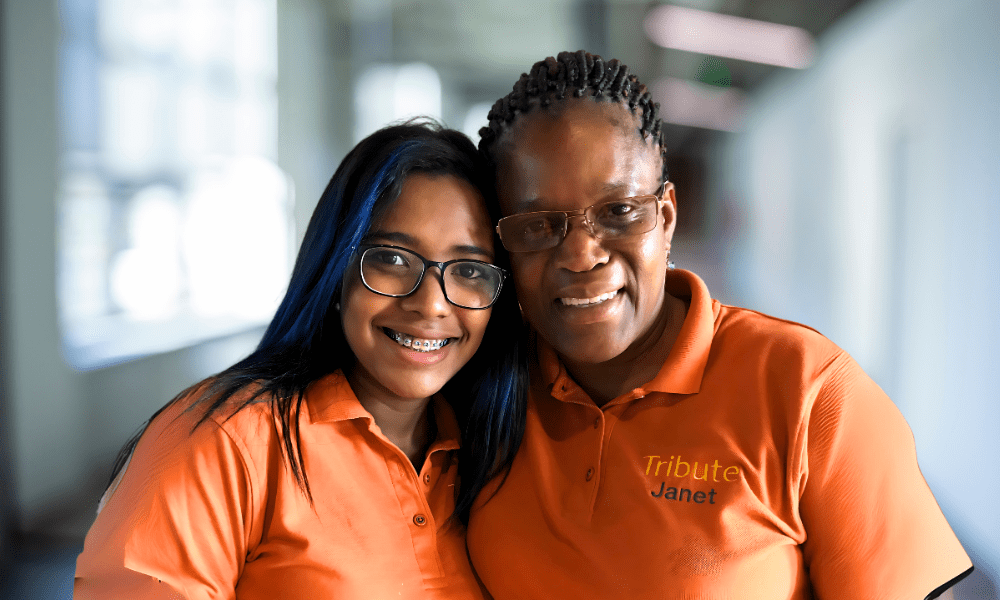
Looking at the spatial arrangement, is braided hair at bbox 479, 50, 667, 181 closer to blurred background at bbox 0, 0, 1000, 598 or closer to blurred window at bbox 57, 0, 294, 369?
blurred background at bbox 0, 0, 1000, 598

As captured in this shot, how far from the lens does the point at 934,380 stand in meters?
3.67

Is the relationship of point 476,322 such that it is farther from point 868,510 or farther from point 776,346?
point 868,510

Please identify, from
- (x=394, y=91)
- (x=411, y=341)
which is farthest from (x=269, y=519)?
(x=394, y=91)

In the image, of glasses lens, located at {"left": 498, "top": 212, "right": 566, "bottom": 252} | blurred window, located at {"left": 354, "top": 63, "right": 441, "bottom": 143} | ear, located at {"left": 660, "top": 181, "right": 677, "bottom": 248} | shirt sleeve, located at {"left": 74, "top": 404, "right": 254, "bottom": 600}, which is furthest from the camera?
blurred window, located at {"left": 354, "top": 63, "right": 441, "bottom": 143}

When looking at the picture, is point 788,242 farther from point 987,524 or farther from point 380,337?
point 380,337

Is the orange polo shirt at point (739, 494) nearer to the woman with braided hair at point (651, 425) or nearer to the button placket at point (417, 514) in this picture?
the woman with braided hair at point (651, 425)

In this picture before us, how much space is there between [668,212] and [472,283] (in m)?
0.46

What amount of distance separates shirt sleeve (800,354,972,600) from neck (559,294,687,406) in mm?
344

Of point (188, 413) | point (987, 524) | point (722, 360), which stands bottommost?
point (987, 524)

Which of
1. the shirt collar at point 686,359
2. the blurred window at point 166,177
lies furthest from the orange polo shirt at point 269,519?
the blurred window at point 166,177

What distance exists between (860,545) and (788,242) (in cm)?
525

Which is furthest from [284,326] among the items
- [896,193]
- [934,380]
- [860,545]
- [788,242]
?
[788,242]

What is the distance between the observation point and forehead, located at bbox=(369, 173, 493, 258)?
1.44 metres

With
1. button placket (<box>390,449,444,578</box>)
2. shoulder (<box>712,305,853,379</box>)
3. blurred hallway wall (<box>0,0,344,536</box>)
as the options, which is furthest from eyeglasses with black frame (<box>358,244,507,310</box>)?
blurred hallway wall (<box>0,0,344,536</box>)
